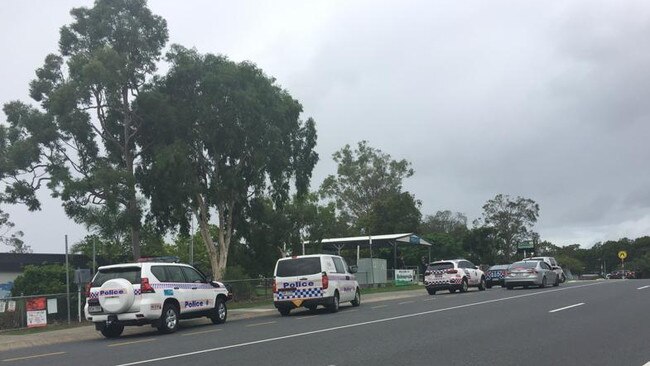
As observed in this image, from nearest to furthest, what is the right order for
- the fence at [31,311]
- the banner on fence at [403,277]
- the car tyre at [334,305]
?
the fence at [31,311] → the car tyre at [334,305] → the banner on fence at [403,277]

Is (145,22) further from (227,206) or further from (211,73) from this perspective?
→ (227,206)

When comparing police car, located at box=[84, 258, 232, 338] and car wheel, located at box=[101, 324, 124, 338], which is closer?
police car, located at box=[84, 258, 232, 338]

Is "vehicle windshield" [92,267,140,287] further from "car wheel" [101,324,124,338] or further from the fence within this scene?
the fence

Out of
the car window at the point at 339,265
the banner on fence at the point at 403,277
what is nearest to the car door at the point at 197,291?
the car window at the point at 339,265

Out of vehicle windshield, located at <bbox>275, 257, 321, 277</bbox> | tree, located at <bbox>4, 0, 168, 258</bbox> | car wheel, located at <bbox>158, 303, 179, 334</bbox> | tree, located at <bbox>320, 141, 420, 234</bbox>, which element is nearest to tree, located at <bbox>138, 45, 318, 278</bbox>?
tree, located at <bbox>4, 0, 168, 258</bbox>

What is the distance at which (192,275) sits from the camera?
1888cm

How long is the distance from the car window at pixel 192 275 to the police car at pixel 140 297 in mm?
40

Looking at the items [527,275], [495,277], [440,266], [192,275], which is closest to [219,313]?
[192,275]

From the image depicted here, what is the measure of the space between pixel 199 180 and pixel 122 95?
20.4ft

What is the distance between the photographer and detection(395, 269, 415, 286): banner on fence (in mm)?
45875

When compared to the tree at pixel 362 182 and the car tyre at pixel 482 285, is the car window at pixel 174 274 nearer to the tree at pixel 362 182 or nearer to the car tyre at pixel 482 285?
the car tyre at pixel 482 285

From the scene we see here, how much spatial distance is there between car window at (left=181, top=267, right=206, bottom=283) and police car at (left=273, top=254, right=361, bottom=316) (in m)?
3.15

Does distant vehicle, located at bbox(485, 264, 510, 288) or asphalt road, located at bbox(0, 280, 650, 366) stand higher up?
asphalt road, located at bbox(0, 280, 650, 366)

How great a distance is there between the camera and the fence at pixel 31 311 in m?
20.8
